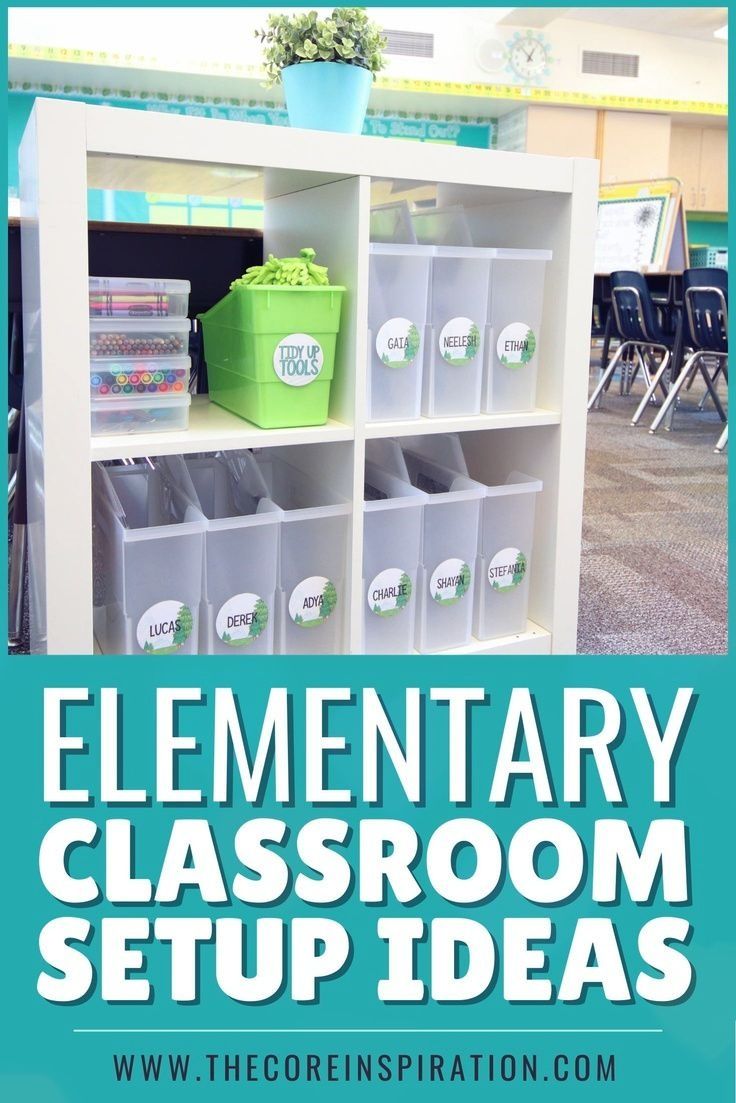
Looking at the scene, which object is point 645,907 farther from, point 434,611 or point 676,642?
point 676,642

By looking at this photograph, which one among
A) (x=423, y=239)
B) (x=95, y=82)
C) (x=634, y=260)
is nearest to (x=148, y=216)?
(x=95, y=82)

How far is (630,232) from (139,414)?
5.65 m

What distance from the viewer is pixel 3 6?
1.11 metres

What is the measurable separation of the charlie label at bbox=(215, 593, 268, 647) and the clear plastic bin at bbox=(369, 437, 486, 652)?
25 cm

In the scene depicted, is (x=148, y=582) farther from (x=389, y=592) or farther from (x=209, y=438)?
(x=389, y=592)

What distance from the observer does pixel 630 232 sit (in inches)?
247

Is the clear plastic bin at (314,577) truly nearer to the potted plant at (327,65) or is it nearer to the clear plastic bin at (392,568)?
the clear plastic bin at (392,568)

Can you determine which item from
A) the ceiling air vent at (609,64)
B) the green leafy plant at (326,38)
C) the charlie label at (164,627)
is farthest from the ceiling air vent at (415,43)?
the charlie label at (164,627)

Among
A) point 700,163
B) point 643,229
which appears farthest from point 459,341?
point 700,163

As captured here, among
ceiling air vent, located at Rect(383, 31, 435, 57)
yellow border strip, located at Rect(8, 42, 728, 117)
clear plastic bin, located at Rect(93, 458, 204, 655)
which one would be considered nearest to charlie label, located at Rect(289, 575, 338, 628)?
clear plastic bin, located at Rect(93, 458, 204, 655)

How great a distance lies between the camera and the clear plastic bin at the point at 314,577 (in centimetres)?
137

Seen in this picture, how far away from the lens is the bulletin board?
19.6 ft

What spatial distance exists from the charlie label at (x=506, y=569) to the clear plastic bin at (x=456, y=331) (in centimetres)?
23

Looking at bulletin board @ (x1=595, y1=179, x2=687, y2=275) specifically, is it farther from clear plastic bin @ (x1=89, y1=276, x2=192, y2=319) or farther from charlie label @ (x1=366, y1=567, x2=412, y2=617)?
clear plastic bin @ (x1=89, y1=276, x2=192, y2=319)
